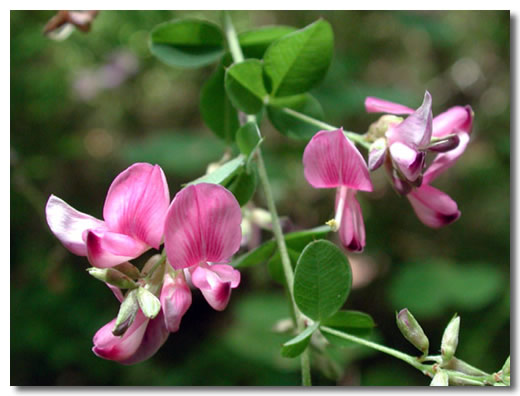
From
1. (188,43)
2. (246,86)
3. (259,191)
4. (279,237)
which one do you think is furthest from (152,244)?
(259,191)

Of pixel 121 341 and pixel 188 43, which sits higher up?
pixel 188 43

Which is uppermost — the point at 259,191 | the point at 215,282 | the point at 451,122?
the point at 451,122

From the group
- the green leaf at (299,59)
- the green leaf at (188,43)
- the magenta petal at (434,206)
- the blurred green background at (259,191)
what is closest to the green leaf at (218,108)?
the green leaf at (188,43)

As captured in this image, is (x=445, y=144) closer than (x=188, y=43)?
Yes

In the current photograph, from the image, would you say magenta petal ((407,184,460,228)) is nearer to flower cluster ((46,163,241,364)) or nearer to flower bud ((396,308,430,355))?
flower bud ((396,308,430,355))

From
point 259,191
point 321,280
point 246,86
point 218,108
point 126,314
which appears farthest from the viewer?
point 259,191

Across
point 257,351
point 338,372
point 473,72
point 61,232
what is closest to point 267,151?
point 257,351

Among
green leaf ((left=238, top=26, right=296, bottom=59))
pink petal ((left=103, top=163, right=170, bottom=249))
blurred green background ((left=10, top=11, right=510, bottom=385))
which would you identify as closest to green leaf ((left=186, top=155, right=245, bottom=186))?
pink petal ((left=103, top=163, right=170, bottom=249))

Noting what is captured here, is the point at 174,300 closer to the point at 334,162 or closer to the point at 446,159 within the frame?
the point at 334,162

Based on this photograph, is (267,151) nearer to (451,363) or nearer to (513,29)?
(513,29)
